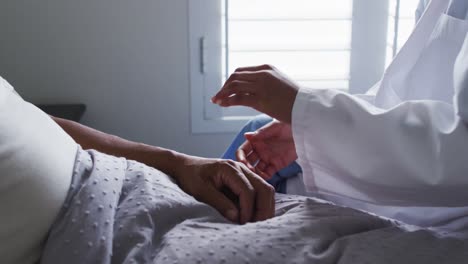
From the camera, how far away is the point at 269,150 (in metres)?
1.12

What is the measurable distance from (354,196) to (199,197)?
0.75 ft

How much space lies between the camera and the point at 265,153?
44.0 inches

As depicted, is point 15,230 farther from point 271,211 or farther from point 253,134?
point 253,134

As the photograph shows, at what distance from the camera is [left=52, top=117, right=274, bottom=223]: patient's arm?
0.84 metres

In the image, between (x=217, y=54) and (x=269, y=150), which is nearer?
(x=269, y=150)

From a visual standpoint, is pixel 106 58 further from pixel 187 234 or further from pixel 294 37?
pixel 187 234

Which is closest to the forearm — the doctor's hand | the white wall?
the doctor's hand

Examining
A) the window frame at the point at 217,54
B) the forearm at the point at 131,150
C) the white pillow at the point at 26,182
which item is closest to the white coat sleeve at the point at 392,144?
the forearm at the point at 131,150

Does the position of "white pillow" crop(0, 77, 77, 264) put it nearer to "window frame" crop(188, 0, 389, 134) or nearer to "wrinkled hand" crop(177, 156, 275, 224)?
"wrinkled hand" crop(177, 156, 275, 224)

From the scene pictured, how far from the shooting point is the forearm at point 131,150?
0.95 metres

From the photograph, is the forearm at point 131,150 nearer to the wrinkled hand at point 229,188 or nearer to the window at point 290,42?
the wrinkled hand at point 229,188

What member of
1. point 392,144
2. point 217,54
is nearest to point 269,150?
point 392,144

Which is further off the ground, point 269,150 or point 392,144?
point 392,144

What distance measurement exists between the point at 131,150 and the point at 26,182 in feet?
1.17
